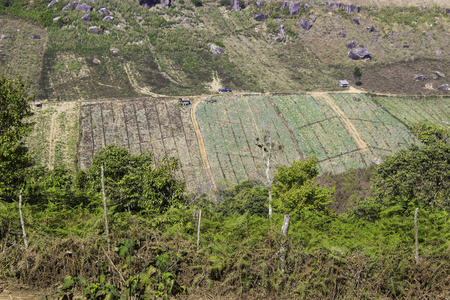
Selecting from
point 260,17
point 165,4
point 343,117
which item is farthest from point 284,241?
point 165,4

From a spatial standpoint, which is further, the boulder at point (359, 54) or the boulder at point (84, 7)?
the boulder at point (84, 7)

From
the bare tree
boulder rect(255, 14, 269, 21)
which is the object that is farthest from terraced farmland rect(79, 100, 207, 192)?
boulder rect(255, 14, 269, 21)

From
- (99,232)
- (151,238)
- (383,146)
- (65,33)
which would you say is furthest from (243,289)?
(65,33)

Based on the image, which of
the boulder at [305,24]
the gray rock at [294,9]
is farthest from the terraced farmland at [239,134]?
the gray rock at [294,9]

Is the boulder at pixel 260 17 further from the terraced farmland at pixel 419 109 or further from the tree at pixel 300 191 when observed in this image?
the tree at pixel 300 191

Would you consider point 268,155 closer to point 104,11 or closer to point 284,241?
point 284,241

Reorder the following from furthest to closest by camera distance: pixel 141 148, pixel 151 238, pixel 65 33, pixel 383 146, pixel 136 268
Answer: pixel 65 33 < pixel 383 146 < pixel 141 148 < pixel 151 238 < pixel 136 268

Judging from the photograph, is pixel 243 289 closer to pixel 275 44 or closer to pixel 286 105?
pixel 286 105
